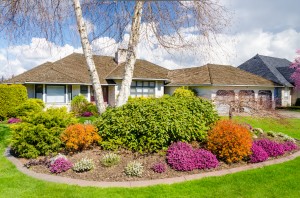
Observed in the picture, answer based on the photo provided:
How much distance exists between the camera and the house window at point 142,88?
26.4m

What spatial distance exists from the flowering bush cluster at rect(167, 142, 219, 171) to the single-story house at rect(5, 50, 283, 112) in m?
14.4

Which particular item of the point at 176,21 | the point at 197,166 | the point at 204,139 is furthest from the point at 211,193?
the point at 176,21

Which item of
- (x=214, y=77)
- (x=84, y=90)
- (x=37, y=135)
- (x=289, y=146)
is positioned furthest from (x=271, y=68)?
(x=37, y=135)

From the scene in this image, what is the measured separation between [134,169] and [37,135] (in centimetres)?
348

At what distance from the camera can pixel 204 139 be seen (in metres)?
8.29

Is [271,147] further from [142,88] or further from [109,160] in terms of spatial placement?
[142,88]

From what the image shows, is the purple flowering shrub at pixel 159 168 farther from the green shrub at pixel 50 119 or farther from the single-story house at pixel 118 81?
the single-story house at pixel 118 81

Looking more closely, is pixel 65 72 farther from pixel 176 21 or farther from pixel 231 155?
pixel 231 155

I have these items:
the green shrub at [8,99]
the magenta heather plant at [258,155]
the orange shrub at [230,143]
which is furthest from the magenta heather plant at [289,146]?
the green shrub at [8,99]

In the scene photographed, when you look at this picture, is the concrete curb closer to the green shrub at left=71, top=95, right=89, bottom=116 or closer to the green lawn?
the green lawn

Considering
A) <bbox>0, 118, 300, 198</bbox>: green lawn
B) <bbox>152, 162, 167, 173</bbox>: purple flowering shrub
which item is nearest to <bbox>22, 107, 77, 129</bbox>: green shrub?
<bbox>0, 118, 300, 198</bbox>: green lawn

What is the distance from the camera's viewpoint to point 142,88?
1053 inches

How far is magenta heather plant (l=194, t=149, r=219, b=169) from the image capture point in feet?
22.3

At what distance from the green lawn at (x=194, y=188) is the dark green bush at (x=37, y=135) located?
3.99 feet
